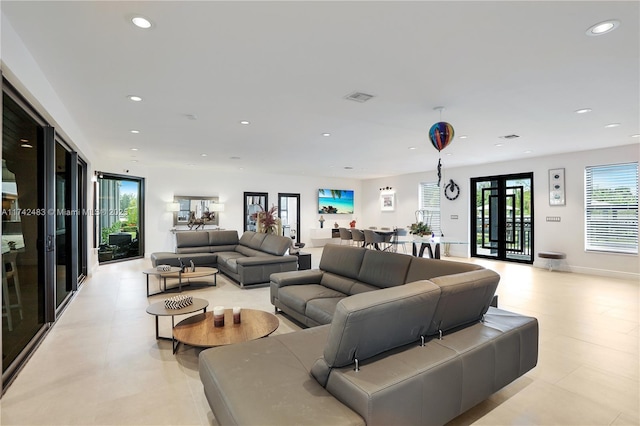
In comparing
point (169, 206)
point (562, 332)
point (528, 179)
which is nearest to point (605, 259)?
point (528, 179)

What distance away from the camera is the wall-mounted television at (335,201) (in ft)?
39.5

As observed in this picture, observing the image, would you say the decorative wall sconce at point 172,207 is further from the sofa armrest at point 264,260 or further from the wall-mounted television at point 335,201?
the wall-mounted television at point 335,201

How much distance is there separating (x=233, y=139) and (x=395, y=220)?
717 cm

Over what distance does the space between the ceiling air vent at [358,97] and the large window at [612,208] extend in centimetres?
615

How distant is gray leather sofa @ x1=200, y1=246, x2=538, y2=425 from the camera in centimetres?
151

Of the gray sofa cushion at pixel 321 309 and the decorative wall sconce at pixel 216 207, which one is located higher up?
the decorative wall sconce at pixel 216 207

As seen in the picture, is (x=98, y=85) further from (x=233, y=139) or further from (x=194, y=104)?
(x=233, y=139)

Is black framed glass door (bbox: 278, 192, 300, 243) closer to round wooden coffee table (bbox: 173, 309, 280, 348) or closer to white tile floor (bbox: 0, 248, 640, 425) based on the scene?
white tile floor (bbox: 0, 248, 640, 425)

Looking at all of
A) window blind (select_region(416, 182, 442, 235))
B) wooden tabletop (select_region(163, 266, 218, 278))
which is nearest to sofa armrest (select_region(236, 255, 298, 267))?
wooden tabletop (select_region(163, 266, 218, 278))

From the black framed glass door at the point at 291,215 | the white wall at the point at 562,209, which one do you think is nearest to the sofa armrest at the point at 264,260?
the black framed glass door at the point at 291,215

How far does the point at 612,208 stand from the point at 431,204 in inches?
175

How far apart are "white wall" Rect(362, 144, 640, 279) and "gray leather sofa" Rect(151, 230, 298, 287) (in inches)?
228

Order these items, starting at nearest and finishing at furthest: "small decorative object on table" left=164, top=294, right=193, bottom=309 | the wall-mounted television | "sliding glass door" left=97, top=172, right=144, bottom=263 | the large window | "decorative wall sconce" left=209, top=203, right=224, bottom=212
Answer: "small decorative object on table" left=164, top=294, right=193, bottom=309
the large window
"sliding glass door" left=97, top=172, right=144, bottom=263
"decorative wall sconce" left=209, top=203, right=224, bottom=212
the wall-mounted television

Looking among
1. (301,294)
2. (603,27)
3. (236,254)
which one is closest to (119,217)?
(236,254)
